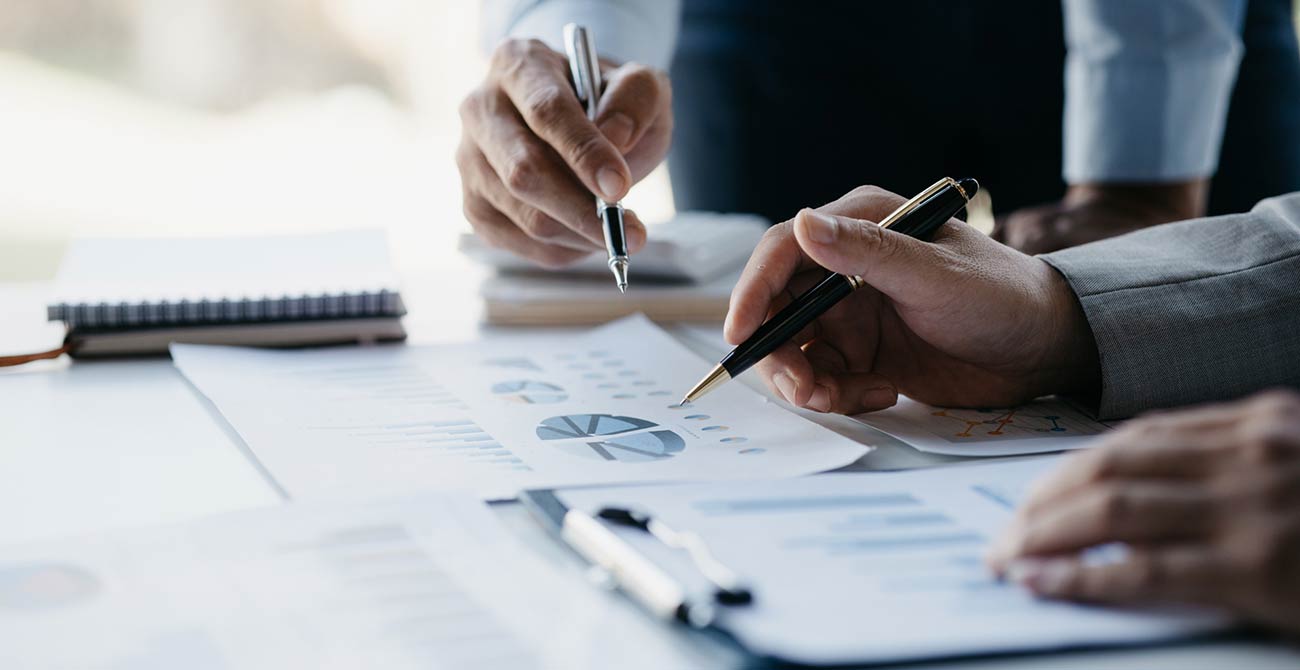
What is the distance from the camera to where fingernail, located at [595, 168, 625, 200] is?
0.99m

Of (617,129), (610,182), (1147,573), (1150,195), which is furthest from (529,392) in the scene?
(1150,195)

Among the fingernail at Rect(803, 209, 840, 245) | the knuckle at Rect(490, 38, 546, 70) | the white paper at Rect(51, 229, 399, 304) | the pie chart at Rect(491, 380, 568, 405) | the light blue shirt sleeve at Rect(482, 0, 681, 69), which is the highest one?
the light blue shirt sleeve at Rect(482, 0, 681, 69)

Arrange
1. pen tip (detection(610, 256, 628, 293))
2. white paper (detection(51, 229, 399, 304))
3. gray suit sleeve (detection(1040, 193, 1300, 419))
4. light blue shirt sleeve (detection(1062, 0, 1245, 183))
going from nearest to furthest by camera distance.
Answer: gray suit sleeve (detection(1040, 193, 1300, 419)), pen tip (detection(610, 256, 628, 293)), white paper (detection(51, 229, 399, 304)), light blue shirt sleeve (detection(1062, 0, 1245, 183))

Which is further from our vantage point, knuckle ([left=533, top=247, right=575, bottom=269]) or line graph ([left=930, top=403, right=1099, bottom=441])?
knuckle ([left=533, top=247, right=575, bottom=269])

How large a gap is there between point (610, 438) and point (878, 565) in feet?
0.88

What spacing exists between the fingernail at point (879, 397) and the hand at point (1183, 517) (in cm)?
31

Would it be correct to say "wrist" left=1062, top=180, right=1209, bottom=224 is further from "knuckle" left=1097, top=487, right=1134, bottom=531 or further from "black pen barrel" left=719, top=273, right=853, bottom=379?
"knuckle" left=1097, top=487, right=1134, bottom=531

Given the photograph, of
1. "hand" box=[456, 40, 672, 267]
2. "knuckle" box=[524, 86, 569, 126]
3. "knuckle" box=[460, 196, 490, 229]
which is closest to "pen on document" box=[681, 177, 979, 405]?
"hand" box=[456, 40, 672, 267]

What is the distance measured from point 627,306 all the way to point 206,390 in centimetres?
41

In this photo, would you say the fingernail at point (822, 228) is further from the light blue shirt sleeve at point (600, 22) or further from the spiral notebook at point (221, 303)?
the light blue shirt sleeve at point (600, 22)

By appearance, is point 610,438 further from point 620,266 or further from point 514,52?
point 514,52

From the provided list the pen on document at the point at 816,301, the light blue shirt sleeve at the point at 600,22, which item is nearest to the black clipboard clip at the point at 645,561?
the pen on document at the point at 816,301

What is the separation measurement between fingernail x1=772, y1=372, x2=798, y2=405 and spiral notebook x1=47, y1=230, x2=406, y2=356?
1.29 feet

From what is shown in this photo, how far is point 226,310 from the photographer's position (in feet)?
3.49
